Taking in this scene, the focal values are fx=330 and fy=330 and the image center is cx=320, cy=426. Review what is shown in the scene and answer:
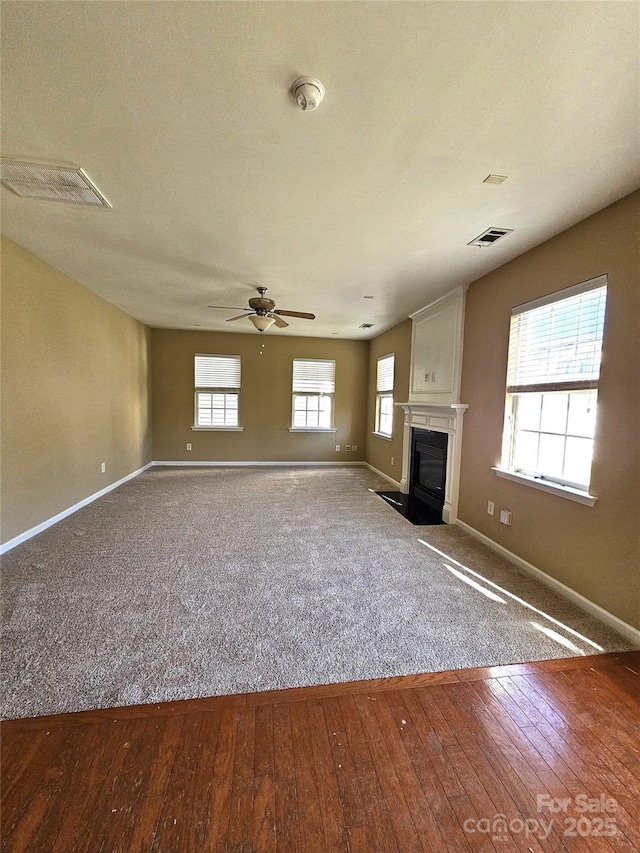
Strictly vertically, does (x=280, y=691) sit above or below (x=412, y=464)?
below

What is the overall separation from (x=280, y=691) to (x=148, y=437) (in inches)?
224

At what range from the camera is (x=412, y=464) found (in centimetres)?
490

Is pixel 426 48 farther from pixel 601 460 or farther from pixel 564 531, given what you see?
pixel 564 531

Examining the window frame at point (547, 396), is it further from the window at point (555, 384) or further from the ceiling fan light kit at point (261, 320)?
the ceiling fan light kit at point (261, 320)

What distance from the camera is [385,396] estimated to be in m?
6.09

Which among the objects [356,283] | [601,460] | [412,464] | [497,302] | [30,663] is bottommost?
[30,663]

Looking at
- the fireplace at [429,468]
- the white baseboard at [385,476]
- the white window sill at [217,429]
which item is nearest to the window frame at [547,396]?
the fireplace at [429,468]

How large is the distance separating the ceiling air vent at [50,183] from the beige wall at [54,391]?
3.29ft

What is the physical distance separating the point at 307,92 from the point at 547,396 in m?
2.53

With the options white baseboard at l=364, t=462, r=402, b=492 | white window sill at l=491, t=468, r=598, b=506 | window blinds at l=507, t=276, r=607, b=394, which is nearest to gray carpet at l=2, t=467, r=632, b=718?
white window sill at l=491, t=468, r=598, b=506

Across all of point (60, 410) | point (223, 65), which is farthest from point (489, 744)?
point (60, 410)

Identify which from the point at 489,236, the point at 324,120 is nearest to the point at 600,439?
the point at 489,236

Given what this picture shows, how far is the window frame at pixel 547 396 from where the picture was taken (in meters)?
2.19

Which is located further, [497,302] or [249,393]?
[249,393]
